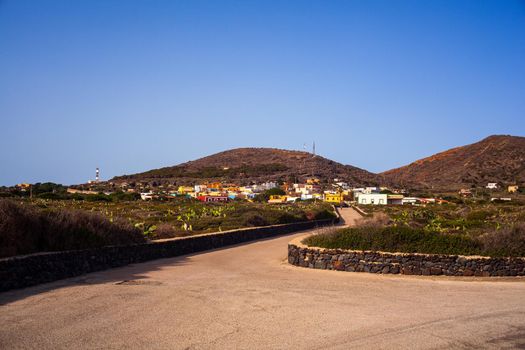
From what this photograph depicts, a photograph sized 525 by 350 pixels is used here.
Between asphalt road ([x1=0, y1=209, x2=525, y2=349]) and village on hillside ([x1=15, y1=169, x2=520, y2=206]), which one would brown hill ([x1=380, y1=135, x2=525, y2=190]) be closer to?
village on hillside ([x1=15, y1=169, x2=520, y2=206])

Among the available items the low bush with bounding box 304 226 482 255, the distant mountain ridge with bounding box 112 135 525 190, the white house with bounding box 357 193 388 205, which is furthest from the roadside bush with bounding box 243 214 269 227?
the distant mountain ridge with bounding box 112 135 525 190

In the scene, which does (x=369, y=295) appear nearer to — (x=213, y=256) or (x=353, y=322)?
(x=353, y=322)

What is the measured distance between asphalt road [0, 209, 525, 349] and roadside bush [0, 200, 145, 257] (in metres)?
1.25

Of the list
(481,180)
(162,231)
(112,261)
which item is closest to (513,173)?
(481,180)

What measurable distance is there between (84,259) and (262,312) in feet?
22.2

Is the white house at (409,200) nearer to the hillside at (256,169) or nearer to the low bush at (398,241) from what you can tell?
the hillside at (256,169)

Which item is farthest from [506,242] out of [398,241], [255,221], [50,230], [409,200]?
[409,200]

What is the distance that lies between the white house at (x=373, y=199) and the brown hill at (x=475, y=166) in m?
34.6

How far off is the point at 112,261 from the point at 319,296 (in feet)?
23.6

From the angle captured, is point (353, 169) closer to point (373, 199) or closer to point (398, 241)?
point (373, 199)

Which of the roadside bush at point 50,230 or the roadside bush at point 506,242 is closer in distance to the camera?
the roadside bush at point 50,230

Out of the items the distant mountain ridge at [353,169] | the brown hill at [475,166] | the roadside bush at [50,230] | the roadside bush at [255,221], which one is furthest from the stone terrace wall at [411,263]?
the brown hill at [475,166]

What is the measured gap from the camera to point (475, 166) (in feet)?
404

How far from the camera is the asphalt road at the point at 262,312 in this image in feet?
27.0
